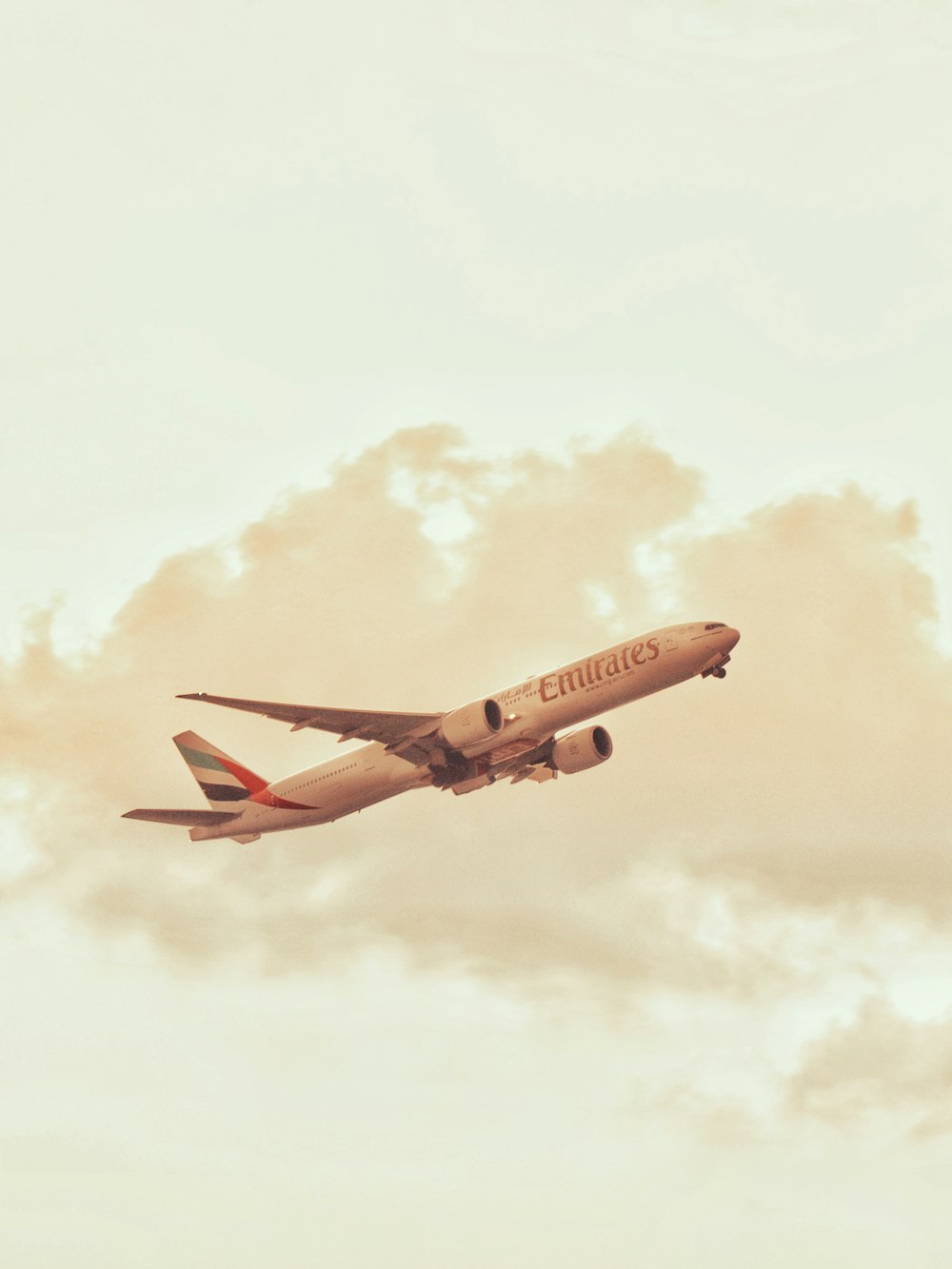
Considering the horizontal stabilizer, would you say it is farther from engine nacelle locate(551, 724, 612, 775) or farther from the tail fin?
engine nacelle locate(551, 724, 612, 775)

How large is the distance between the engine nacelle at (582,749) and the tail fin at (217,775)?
50.0 feet

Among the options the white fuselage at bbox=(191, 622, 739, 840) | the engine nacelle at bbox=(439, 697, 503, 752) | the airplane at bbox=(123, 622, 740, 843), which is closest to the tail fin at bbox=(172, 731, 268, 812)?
the airplane at bbox=(123, 622, 740, 843)

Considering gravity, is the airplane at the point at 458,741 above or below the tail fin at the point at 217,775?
below

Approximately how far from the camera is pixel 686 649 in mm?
86000

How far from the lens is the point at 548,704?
290ft

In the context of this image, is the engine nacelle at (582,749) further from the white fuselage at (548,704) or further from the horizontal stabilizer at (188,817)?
the horizontal stabilizer at (188,817)

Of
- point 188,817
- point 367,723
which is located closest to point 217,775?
point 188,817

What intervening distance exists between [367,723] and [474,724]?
515cm

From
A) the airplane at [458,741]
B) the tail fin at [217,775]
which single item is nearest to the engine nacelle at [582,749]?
the airplane at [458,741]

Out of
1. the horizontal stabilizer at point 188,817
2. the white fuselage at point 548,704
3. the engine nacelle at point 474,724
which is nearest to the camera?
the white fuselage at point 548,704

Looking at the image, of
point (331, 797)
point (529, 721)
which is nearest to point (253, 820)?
point (331, 797)

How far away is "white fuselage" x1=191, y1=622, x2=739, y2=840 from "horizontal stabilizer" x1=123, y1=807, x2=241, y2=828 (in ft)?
13.7

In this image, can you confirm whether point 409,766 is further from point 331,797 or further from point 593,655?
point 593,655

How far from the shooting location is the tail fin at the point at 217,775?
102m
